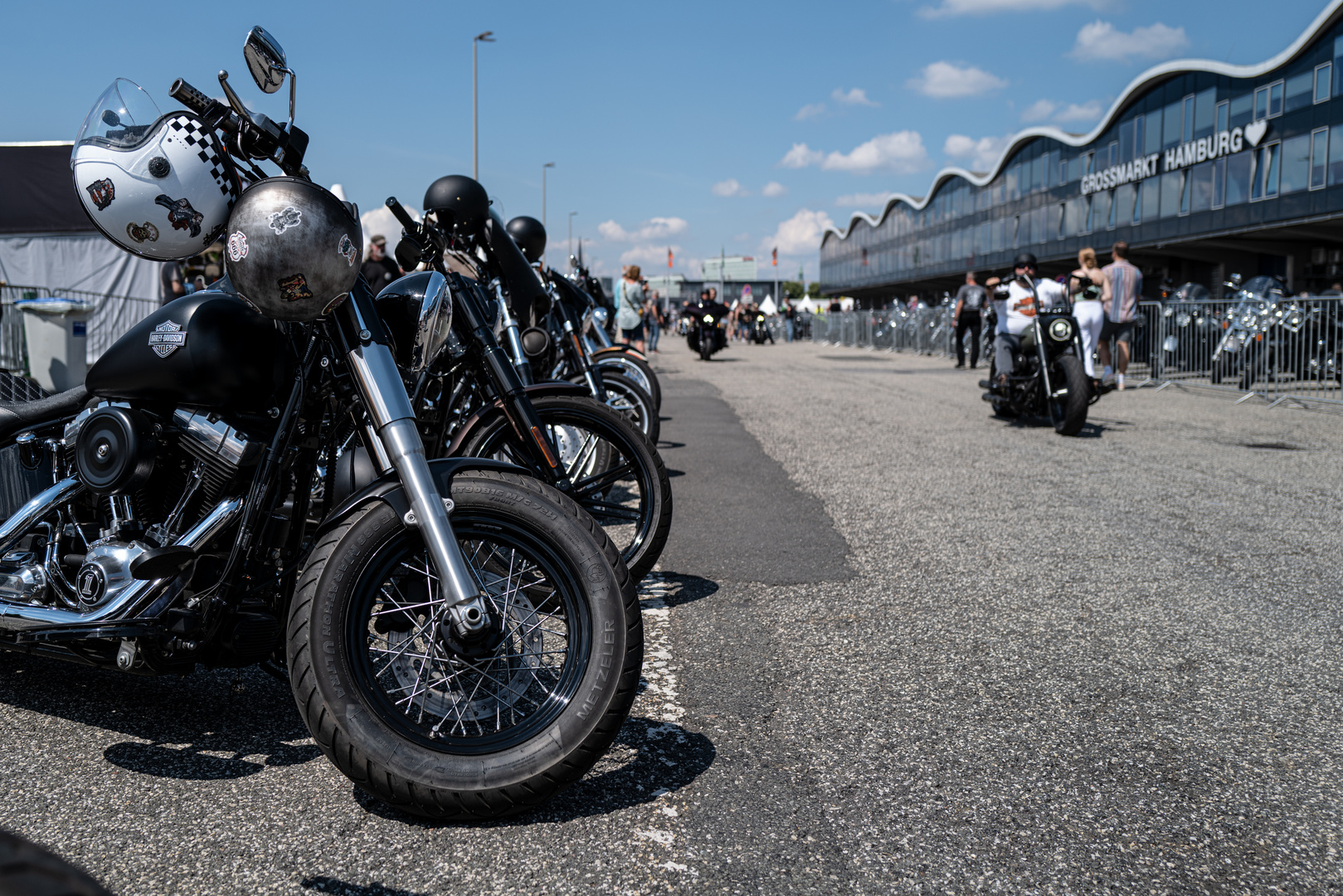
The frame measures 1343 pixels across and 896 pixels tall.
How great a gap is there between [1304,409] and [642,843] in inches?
486

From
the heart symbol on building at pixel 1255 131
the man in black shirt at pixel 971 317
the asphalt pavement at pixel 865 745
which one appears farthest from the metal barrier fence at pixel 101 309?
the heart symbol on building at pixel 1255 131

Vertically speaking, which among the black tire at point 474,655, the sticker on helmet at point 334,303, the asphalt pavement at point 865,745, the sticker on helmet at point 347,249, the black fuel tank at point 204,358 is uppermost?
the sticker on helmet at point 347,249

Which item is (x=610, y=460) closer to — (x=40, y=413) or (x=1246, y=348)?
(x=40, y=413)

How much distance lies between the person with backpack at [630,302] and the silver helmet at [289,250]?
12124mm

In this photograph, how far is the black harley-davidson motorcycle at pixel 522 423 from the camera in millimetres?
3502

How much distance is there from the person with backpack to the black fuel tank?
11.9 meters

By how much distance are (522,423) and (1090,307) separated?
9.31 meters

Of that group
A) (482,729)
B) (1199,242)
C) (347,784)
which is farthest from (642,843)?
(1199,242)

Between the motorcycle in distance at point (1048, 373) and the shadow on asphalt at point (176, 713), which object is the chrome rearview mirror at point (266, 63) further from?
the motorcycle in distance at point (1048, 373)

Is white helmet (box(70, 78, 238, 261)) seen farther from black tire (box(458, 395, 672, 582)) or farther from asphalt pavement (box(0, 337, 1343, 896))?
black tire (box(458, 395, 672, 582))

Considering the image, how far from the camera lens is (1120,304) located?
14.2m

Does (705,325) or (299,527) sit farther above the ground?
(705,325)

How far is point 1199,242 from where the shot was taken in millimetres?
36469

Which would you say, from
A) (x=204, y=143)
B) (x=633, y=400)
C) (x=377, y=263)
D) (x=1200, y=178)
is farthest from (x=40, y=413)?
(x=1200, y=178)
